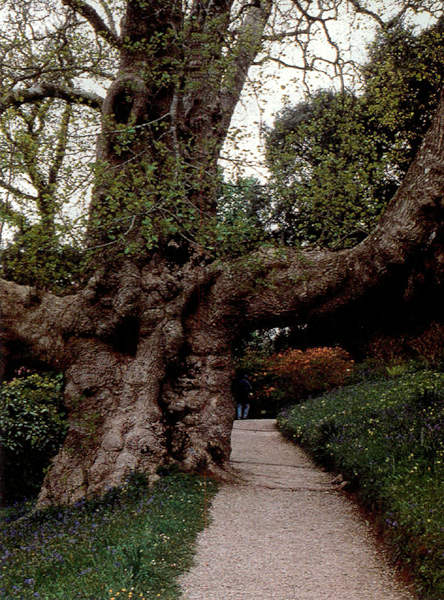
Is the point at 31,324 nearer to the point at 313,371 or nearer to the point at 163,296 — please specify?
the point at 163,296

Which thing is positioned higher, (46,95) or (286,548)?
(46,95)

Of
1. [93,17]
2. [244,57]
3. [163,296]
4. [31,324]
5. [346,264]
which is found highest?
[93,17]

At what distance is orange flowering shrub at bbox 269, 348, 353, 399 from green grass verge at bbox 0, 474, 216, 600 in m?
10.1

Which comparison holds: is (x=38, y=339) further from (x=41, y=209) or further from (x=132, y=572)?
(x=132, y=572)

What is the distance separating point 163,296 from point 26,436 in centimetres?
382

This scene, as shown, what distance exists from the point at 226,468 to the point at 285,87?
6.55 metres

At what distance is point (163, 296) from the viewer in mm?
7801

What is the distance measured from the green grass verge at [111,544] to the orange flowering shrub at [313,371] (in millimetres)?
10065

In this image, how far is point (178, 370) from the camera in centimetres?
791

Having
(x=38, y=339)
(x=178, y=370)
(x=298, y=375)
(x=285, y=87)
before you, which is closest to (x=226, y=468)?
(x=178, y=370)

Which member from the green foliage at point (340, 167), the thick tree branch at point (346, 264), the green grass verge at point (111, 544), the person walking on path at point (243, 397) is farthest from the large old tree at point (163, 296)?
the person walking on path at point (243, 397)

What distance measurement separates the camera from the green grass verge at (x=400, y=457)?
4668 mm

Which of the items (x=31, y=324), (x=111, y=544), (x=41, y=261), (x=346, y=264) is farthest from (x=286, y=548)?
(x=41, y=261)

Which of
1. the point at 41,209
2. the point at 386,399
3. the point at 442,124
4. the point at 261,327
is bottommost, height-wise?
the point at 386,399
